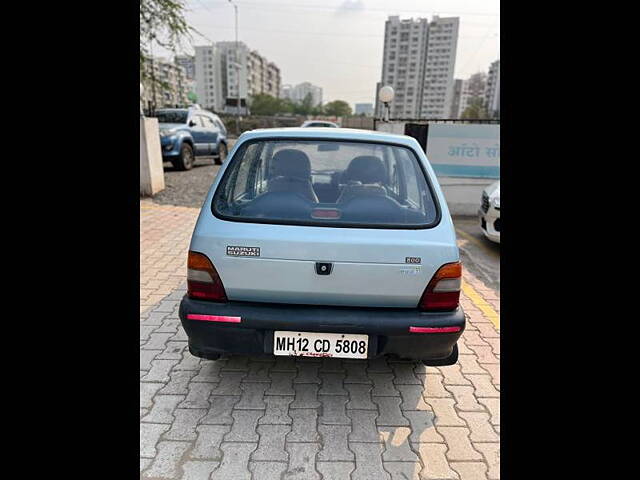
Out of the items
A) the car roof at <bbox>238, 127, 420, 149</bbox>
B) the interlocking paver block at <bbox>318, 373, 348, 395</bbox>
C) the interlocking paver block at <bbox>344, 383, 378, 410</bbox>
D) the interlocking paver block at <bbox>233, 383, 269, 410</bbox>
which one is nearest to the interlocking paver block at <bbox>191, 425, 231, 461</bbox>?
the interlocking paver block at <bbox>233, 383, 269, 410</bbox>

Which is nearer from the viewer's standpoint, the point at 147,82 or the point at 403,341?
the point at 403,341

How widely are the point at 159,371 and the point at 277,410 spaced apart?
3.12 ft

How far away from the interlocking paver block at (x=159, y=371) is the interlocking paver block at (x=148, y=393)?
0.05 meters

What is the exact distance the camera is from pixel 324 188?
2.97 metres

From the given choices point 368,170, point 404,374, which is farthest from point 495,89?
point 404,374

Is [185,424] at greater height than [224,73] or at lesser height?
lesser

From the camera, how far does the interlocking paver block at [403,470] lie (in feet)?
6.20

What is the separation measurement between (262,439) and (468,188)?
6695 millimetres

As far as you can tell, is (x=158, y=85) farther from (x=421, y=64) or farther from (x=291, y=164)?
(x=421, y=64)

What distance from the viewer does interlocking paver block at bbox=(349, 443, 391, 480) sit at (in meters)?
1.88
